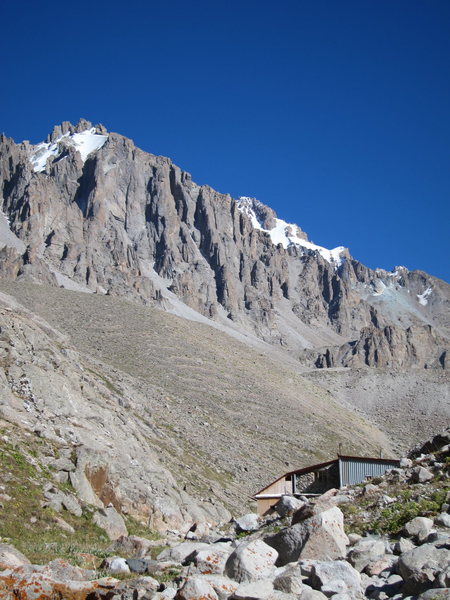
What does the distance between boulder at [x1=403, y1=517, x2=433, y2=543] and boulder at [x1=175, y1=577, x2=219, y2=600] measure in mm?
4376

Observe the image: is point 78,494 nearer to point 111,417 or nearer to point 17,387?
point 17,387

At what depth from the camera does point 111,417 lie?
35.8 meters

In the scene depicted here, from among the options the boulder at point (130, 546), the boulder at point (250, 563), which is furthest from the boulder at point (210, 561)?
the boulder at point (130, 546)

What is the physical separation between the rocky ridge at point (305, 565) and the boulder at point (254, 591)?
0.5 inches

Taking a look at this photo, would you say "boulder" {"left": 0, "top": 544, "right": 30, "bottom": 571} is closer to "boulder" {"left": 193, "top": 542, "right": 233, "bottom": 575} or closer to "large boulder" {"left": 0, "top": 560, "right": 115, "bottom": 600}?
"large boulder" {"left": 0, "top": 560, "right": 115, "bottom": 600}

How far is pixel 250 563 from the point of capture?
9109mm

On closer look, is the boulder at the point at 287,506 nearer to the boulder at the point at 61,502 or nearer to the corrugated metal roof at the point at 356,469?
the corrugated metal roof at the point at 356,469

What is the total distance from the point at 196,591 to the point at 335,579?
76.2 inches

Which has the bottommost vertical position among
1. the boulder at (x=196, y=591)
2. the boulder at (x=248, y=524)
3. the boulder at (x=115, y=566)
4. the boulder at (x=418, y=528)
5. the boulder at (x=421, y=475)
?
the boulder at (x=248, y=524)

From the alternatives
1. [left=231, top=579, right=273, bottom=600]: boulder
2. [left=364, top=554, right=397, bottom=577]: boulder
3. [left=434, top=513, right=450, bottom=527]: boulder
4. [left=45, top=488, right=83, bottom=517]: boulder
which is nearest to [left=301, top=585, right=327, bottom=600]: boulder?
[left=231, top=579, right=273, bottom=600]: boulder

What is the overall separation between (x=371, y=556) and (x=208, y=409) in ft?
200

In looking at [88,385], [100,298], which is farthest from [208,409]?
[100,298]

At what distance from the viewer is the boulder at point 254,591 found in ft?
25.2

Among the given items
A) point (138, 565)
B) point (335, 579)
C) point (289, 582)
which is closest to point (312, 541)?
point (335, 579)
